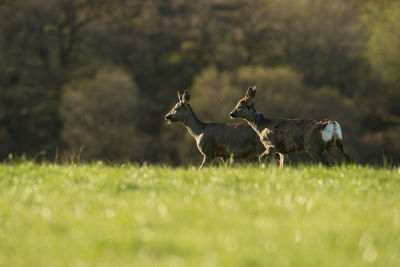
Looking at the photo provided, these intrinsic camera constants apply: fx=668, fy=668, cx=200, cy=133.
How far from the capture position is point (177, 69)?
58562 millimetres

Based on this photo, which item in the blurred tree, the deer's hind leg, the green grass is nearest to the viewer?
the green grass

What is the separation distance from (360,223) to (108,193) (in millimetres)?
3222

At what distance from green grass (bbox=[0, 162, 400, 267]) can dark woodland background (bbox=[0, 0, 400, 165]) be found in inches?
1394

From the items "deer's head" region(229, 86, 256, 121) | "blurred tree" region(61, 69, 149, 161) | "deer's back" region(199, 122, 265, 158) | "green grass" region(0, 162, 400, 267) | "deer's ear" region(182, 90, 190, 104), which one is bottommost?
"green grass" region(0, 162, 400, 267)

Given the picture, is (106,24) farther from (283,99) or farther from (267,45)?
(283,99)

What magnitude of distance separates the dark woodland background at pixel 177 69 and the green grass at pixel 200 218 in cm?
3542

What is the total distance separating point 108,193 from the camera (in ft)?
27.6

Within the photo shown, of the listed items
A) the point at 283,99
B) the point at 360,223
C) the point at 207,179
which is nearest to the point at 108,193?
the point at 207,179

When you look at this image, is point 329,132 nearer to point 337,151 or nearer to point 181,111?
point 337,151

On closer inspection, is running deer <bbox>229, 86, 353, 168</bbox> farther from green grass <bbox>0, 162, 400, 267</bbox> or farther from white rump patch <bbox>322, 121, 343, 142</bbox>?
green grass <bbox>0, 162, 400, 267</bbox>

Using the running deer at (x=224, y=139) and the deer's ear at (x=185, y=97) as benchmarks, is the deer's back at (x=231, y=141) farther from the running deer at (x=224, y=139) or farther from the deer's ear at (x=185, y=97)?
the deer's ear at (x=185, y=97)

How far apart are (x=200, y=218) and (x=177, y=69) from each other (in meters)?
52.2

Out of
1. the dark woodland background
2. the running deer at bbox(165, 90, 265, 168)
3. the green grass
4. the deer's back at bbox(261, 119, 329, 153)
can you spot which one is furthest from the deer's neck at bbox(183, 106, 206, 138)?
the dark woodland background

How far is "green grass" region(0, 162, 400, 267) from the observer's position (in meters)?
5.53
